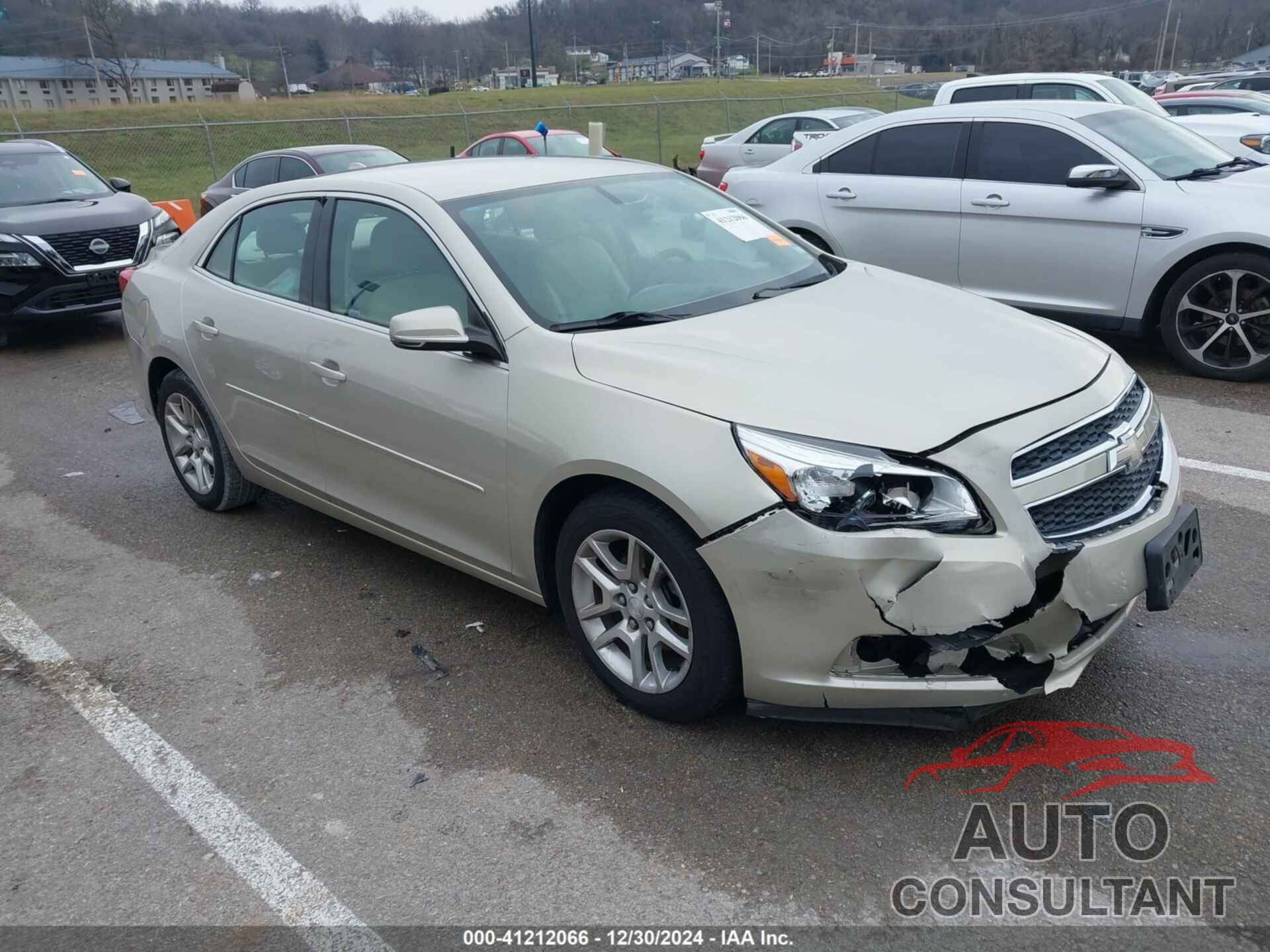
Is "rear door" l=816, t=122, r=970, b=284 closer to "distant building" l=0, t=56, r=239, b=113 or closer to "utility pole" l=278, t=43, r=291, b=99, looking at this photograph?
"distant building" l=0, t=56, r=239, b=113

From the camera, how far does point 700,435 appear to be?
285 cm

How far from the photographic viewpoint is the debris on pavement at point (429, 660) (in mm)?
3654

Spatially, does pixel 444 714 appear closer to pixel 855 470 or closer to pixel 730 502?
pixel 730 502

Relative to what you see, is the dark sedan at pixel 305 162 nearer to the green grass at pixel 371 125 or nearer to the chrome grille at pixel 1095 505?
the green grass at pixel 371 125

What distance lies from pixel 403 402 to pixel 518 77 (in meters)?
95.4

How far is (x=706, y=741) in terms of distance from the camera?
10.3ft

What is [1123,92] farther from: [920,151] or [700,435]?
[700,435]

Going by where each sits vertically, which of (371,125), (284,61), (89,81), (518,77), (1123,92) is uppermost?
(1123,92)

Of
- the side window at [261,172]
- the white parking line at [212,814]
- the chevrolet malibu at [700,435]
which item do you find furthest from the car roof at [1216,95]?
the white parking line at [212,814]

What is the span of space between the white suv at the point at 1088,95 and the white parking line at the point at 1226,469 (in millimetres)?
5643

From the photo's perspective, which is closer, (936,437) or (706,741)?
(936,437)

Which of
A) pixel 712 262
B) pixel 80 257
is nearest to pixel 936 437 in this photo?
pixel 712 262

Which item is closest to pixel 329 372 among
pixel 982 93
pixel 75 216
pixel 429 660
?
pixel 429 660

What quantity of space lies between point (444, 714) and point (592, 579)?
27.9 inches
